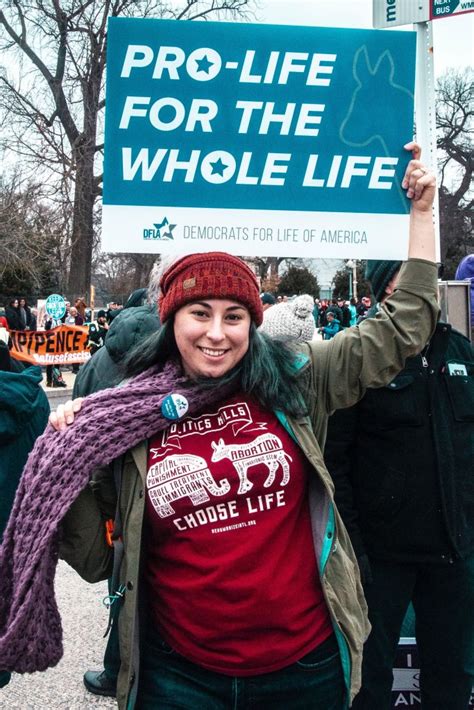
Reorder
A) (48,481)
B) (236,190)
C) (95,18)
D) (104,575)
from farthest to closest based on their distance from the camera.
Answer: (95,18) → (236,190) → (104,575) → (48,481)

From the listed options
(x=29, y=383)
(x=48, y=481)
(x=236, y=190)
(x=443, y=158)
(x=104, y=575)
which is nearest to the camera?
(x=48, y=481)

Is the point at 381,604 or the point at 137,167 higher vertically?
the point at 137,167

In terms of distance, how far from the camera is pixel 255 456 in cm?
182

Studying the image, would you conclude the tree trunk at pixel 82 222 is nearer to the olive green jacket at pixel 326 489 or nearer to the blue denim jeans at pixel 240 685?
the olive green jacket at pixel 326 489

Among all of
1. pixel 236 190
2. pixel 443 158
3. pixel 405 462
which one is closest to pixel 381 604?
pixel 405 462

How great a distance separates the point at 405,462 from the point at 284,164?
107cm

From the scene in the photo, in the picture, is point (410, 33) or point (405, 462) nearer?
point (410, 33)

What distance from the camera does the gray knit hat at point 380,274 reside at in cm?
248

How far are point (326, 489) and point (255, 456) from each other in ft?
0.69

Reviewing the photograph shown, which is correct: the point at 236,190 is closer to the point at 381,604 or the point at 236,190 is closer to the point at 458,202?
the point at 381,604

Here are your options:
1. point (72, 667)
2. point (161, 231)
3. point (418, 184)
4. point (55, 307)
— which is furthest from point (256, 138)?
point (55, 307)

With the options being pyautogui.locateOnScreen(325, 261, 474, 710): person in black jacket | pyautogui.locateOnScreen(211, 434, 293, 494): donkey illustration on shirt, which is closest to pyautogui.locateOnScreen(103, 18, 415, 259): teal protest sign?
pyautogui.locateOnScreen(325, 261, 474, 710): person in black jacket

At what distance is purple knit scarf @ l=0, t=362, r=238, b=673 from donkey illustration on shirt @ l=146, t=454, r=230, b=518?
96mm

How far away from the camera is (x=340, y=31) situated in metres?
2.13
